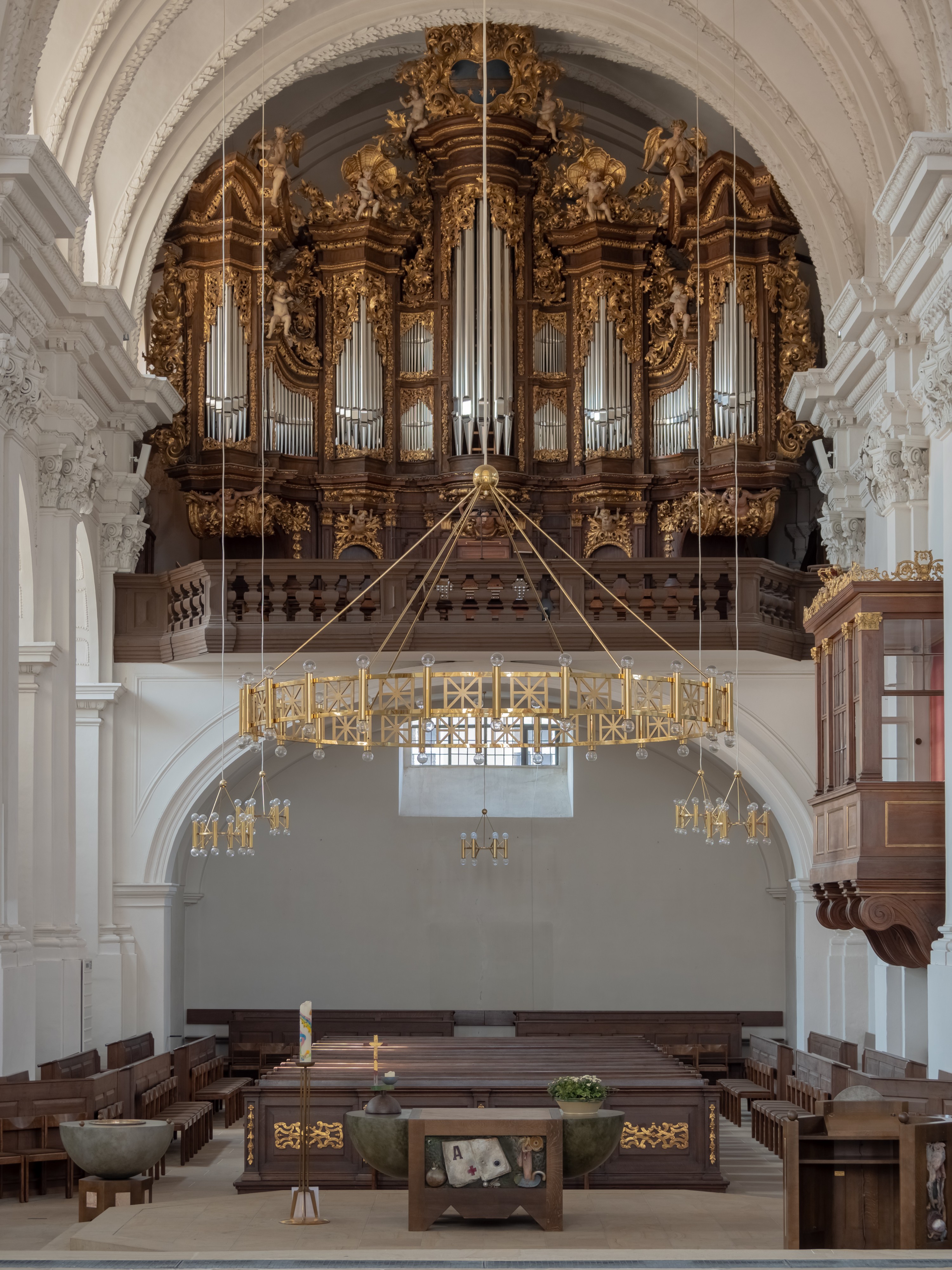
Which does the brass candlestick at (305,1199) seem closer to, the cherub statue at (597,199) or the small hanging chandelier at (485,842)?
the small hanging chandelier at (485,842)

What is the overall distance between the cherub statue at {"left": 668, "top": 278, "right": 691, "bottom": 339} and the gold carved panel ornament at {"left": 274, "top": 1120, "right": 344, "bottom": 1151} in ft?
33.5

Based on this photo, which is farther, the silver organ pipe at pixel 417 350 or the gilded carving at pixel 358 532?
the silver organ pipe at pixel 417 350

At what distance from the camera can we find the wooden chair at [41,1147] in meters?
12.5

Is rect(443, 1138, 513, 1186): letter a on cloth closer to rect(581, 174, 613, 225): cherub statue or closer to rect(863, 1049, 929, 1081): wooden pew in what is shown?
rect(863, 1049, 929, 1081): wooden pew

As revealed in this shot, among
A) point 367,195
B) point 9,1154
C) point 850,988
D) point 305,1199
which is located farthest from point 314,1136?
point 367,195

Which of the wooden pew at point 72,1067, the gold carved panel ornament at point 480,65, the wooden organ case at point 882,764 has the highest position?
the gold carved panel ornament at point 480,65

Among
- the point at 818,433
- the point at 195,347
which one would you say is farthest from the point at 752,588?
the point at 195,347

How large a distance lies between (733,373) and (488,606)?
3.93 meters

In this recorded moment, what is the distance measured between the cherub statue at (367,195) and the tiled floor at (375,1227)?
11509mm

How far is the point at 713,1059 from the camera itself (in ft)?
66.8

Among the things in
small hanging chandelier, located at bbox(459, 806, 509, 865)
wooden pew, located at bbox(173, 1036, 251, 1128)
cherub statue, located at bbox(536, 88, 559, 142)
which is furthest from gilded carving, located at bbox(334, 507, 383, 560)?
wooden pew, located at bbox(173, 1036, 251, 1128)

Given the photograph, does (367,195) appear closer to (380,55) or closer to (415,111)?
(415,111)

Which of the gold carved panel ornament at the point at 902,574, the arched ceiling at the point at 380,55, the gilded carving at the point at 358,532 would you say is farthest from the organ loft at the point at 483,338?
the gold carved panel ornament at the point at 902,574

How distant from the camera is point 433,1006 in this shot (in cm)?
2198
